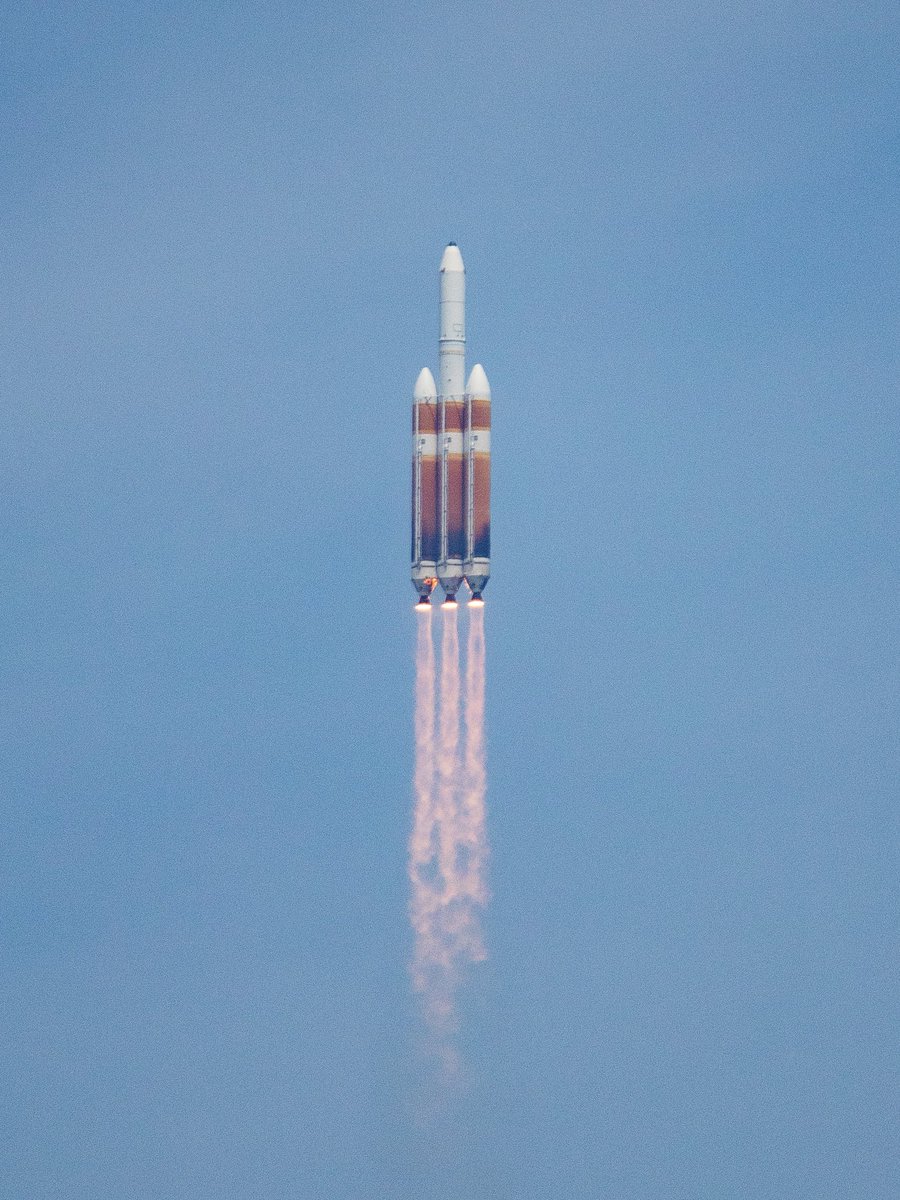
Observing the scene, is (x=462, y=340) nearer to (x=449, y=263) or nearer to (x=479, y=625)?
(x=449, y=263)

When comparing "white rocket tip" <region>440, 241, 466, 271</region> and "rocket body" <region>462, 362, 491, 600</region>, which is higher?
"white rocket tip" <region>440, 241, 466, 271</region>

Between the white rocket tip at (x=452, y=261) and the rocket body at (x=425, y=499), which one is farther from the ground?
the white rocket tip at (x=452, y=261)

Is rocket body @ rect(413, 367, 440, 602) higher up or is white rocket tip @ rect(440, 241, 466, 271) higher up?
white rocket tip @ rect(440, 241, 466, 271)

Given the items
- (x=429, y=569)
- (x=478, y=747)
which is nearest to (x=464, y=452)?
(x=429, y=569)

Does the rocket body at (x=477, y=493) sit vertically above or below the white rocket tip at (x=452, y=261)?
below
